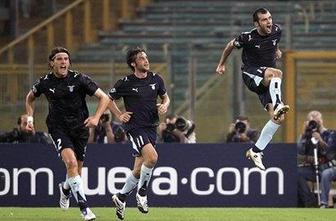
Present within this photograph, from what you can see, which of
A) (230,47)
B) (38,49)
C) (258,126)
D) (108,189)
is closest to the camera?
(230,47)

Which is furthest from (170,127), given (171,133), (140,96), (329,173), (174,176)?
(140,96)

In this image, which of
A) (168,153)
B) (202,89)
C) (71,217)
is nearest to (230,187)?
(168,153)

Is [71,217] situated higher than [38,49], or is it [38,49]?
[38,49]

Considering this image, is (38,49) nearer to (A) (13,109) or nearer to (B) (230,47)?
(A) (13,109)

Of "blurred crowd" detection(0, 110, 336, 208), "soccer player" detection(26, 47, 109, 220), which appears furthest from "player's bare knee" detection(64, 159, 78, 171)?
"blurred crowd" detection(0, 110, 336, 208)

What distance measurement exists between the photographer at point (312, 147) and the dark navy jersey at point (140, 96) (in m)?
5.96

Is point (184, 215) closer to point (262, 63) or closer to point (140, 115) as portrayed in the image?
point (140, 115)

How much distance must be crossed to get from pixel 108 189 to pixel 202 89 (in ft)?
12.1

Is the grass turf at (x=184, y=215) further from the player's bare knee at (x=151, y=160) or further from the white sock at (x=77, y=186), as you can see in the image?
the white sock at (x=77, y=186)

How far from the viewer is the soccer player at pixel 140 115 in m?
21.2

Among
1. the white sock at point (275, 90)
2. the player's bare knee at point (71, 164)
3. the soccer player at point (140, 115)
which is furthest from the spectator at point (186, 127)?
the player's bare knee at point (71, 164)

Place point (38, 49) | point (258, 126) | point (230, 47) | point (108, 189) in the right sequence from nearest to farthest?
point (230, 47) < point (108, 189) < point (258, 126) < point (38, 49)

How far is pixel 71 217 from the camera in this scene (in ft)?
70.5

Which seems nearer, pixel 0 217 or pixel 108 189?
pixel 0 217
